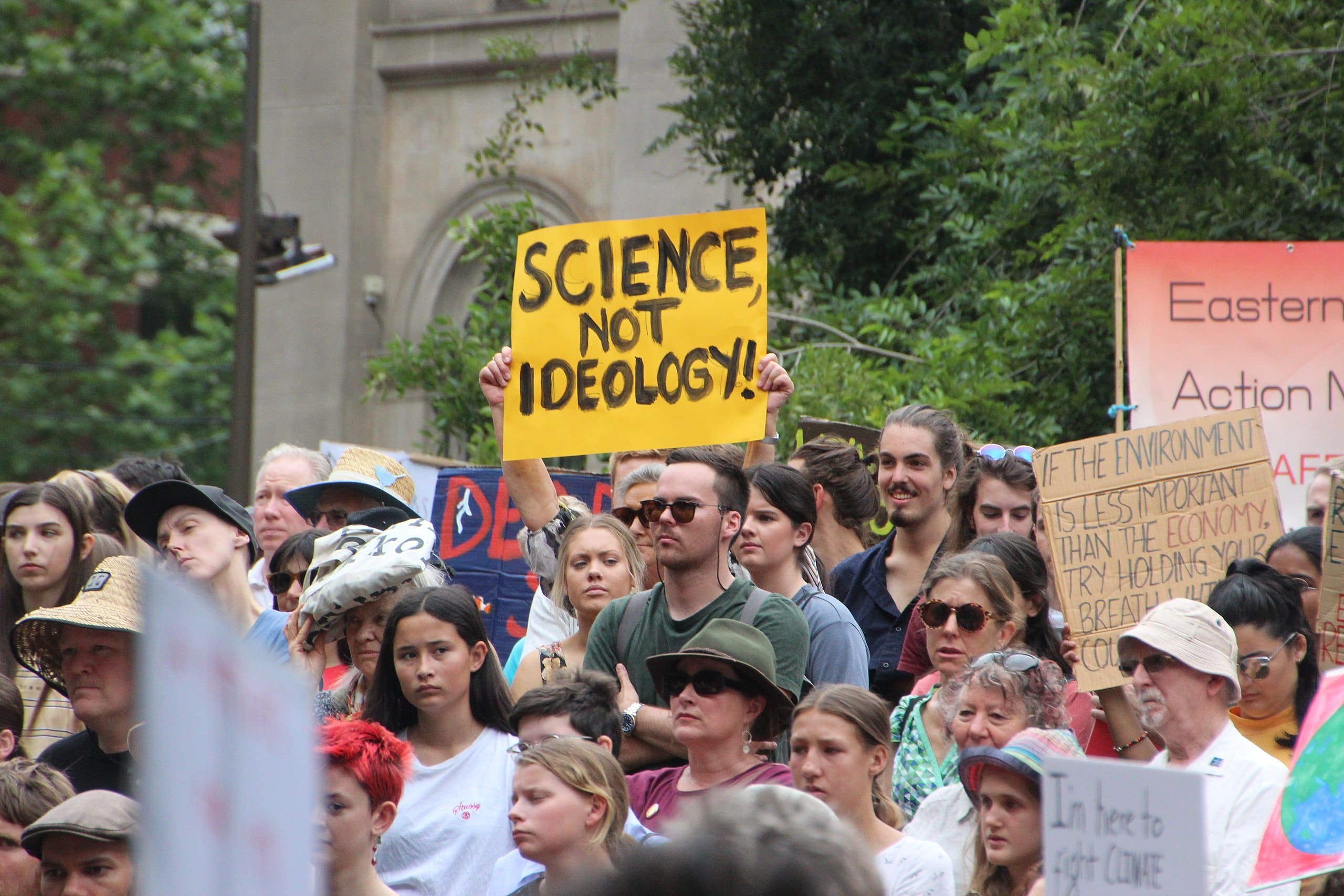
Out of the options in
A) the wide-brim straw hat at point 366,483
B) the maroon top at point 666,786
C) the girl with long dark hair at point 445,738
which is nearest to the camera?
the maroon top at point 666,786

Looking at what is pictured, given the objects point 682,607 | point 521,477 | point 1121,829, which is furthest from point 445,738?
point 1121,829

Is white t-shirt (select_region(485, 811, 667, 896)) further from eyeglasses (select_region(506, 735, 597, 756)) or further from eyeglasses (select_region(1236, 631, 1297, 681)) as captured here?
eyeglasses (select_region(1236, 631, 1297, 681))

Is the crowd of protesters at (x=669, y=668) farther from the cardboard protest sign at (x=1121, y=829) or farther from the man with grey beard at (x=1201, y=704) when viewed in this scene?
the cardboard protest sign at (x=1121, y=829)

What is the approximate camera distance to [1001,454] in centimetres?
578

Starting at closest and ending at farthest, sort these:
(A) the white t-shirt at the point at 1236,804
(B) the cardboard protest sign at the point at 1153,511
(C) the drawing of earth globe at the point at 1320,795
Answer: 1. (C) the drawing of earth globe at the point at 1320,795
2. (A) the white t-shirt at the point at 1236,804
3. (B) the cardboard protest sign at the point at 1153,511

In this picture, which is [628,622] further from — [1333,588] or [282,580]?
[1333,588]

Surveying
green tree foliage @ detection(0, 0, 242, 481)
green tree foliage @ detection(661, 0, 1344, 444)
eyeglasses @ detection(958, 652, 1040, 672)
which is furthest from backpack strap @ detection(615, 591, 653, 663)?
A: green tree foliage @ detection(0, 0, 242, 481)

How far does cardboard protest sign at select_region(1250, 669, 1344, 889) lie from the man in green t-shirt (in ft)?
5.28

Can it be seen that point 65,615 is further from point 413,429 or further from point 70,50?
point 70,50

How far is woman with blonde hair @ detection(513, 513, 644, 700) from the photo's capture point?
5430mm

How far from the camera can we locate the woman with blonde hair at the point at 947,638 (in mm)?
4664

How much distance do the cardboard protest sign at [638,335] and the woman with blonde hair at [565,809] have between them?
67.1 inches

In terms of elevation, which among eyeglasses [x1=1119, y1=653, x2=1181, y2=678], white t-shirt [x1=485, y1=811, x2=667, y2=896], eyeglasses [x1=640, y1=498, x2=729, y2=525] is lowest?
white t-shirt [x1=485, y1=811, x2=667, y2=896]

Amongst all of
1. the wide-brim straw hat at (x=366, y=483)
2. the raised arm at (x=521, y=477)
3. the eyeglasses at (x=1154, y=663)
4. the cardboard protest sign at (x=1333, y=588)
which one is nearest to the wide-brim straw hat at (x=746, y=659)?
the eyeglasses at (x=1154, y=663)
